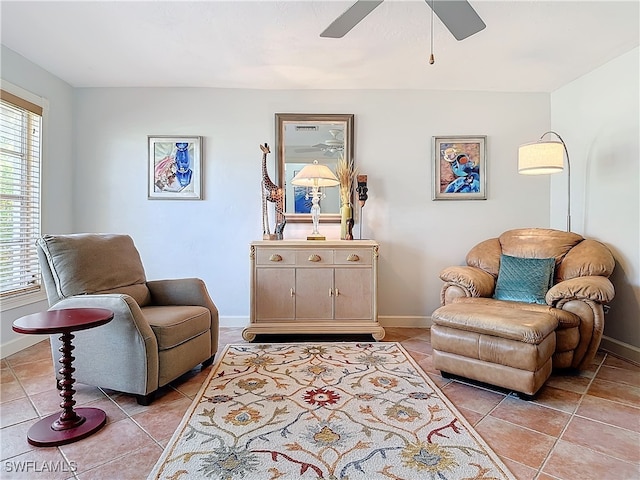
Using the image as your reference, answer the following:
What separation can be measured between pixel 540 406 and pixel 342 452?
1278 mm

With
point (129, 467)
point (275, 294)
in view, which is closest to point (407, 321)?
point (275, 294)

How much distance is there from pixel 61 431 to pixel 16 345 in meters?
1.75

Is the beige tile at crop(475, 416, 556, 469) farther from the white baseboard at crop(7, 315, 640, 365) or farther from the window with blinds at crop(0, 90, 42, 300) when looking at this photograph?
the window with blinds at crop(0, 90, 42, 300)

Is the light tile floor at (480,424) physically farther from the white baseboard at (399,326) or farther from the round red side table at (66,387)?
the white baseboard at (399,326)

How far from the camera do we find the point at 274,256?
10.6 feet

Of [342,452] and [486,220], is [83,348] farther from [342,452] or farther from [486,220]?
[486,220]

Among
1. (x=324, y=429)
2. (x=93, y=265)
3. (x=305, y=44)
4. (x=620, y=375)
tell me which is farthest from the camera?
(x=305, y=44)

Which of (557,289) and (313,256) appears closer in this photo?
(557,289)

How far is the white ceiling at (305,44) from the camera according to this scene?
2.37 m

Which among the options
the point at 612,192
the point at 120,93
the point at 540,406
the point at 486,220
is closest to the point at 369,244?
the point at 486,220

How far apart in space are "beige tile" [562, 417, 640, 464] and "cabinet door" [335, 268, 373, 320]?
1704 millimetres

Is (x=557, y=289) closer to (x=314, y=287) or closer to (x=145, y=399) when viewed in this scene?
(x=314, y=287)

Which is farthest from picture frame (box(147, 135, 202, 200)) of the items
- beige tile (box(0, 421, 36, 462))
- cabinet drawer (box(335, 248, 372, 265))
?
beige tile (box(0, 421, 36, 462))

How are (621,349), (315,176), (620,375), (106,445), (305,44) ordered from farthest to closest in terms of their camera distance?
(315,176) → (621,349) → (305,44) → (620,375) → (106,445)
